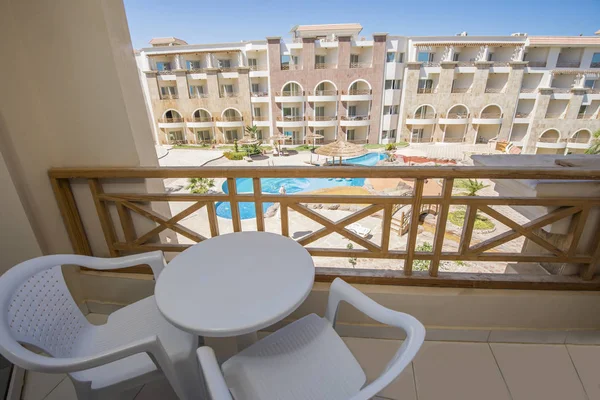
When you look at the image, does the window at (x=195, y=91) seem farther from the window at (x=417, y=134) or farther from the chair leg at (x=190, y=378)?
the chair leg at (x=190, y=378)

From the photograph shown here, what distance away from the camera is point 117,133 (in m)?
1.75

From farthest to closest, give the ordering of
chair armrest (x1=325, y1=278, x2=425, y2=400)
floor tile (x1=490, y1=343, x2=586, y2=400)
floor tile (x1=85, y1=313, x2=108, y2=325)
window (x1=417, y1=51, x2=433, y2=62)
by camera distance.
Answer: window (x1=417, y1=51, x2=433, y2=62) → floor tile (x1=85, y1=313, x2=108, y2=325) → floor tile (x1=490, y1=343, x2=586, y2=400) → chair armrest (x1=325, y1=278, x2=425, y2=400)

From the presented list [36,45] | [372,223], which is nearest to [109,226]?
[36,45]

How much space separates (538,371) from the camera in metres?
1.49

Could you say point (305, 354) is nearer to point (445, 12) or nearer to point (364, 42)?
point (364, 42)

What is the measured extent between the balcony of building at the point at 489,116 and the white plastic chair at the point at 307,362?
74.2 feet

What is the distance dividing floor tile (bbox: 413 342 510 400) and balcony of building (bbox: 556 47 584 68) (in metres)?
25.0

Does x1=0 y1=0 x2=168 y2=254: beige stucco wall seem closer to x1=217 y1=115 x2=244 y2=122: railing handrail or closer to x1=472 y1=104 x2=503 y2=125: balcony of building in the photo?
x1=217 y1=115 x2=244 y2=122: railing handrail

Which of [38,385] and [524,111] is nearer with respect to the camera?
[38,385]

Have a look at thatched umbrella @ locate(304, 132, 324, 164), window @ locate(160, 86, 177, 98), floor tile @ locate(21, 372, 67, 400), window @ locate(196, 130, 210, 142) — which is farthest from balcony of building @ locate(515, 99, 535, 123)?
floor tile @ locate(21, 372, 67, 400)

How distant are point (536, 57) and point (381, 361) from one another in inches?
983

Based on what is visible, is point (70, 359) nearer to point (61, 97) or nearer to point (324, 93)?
point (61, 97)

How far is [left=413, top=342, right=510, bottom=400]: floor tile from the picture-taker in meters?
1.39

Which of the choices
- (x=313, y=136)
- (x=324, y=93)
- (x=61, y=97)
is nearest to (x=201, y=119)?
(x=313, y=136)
